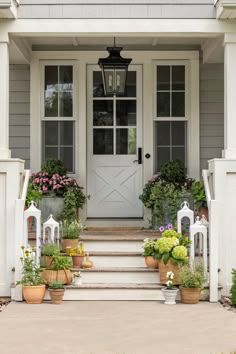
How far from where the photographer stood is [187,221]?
10.4 meters

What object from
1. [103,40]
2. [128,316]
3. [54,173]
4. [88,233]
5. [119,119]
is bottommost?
[128,316]

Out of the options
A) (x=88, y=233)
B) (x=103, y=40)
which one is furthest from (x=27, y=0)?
(x=88, y=233)

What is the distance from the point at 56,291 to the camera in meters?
8.41

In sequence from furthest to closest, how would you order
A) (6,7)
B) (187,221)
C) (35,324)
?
(187,221)
(6,7)
(35,324)

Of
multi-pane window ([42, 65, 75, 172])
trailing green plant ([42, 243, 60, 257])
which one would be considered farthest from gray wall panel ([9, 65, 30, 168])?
trailing green plant ([42, 243, 60, 257])

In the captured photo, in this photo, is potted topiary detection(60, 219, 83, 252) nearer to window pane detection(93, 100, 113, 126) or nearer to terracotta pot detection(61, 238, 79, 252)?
terracotta pot detection(61, 238, 79, 252)

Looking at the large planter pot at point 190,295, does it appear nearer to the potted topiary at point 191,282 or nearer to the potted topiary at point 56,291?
the potted topiary at point 191,282

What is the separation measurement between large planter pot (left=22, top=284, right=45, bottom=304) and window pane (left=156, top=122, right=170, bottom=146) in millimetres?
3651

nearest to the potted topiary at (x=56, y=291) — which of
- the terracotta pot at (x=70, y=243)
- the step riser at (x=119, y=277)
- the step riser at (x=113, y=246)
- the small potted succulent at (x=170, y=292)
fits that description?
the step riser at (x=119, y=277)

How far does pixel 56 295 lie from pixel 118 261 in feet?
4.35

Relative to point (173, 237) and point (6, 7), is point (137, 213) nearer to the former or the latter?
point (173, 237)

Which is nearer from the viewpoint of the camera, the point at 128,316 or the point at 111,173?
the point at 128,316

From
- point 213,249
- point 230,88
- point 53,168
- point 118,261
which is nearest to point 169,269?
point 213,249

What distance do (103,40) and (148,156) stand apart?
1897 mm
